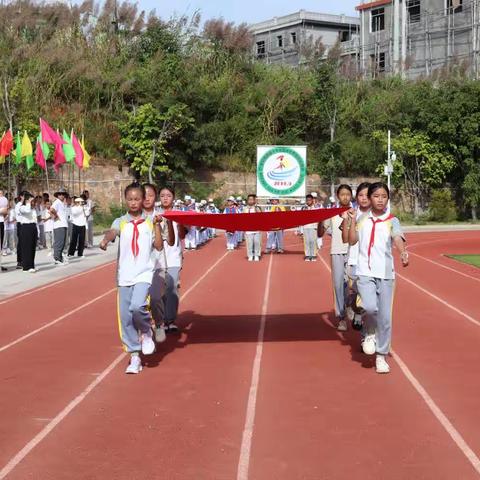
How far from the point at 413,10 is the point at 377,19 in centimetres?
296

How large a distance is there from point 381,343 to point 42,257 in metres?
14.3

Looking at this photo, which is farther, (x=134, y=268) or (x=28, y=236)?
(x=28, y=236)

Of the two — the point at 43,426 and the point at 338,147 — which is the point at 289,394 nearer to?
the point at 43,426

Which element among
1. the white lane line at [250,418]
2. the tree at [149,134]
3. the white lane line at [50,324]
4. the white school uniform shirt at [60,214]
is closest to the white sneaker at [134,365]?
the white lane line at [250,418]

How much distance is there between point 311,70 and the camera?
46625 millimetres

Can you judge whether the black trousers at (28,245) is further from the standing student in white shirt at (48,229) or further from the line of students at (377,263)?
the line of students at (377,263)

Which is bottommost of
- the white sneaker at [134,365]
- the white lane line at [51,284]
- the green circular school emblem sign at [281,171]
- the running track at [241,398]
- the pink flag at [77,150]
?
the white lane line at [51,284]

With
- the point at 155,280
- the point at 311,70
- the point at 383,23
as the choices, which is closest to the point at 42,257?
the point at 155,280

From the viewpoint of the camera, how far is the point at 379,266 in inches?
261

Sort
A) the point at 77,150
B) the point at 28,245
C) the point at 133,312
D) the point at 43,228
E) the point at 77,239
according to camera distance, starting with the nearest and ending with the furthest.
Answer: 1. the point at 133,312
2. the point at 28,245
3. the point at 77,239
4. the point at 43,228
5. the point at 77,150

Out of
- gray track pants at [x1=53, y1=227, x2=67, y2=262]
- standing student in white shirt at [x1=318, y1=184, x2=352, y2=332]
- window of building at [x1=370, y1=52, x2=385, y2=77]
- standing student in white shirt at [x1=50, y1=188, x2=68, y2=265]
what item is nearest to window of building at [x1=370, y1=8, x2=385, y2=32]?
window of building at [x1=370, y1=52, x2=385, y2=77]

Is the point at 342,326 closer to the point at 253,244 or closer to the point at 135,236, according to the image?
the point at 135,236

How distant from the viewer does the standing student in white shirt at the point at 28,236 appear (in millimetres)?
15539

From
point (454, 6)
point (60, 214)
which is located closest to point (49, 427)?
point (60, 214)
